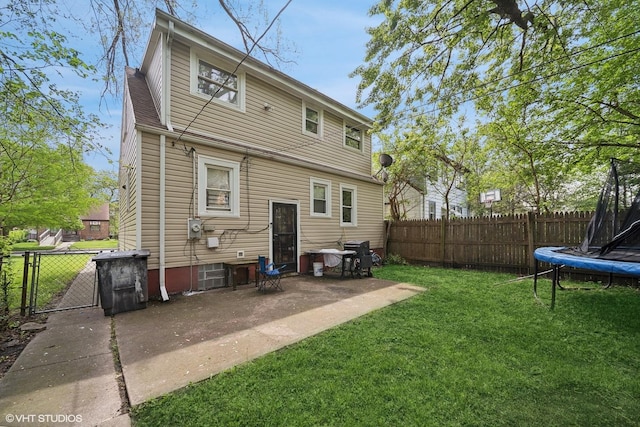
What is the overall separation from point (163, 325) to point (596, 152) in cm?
1177

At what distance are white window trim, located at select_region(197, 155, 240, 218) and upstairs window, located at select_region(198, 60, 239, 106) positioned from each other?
5.26ft

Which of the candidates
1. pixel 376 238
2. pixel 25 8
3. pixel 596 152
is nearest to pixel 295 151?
pixel 376 238

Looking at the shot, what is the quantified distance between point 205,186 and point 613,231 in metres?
7.76

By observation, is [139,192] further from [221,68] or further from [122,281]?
[221,68]

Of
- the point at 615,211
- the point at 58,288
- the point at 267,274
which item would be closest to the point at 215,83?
the point at 267,274

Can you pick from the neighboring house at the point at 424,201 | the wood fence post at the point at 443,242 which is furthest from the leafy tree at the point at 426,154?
the wood fence post at the point at 443,242

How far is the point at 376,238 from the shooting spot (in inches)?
427

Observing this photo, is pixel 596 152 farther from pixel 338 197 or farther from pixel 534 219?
pixel 338 197

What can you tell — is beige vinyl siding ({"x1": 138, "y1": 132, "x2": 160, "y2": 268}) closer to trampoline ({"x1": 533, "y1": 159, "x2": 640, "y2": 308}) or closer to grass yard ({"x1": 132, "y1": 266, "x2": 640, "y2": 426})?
grass yard ({"x1": 132, "y1": 266, "x2": 640, "y2": 426})

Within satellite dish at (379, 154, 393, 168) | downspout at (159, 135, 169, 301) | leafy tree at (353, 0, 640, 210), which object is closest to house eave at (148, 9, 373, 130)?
leafy tree at (353, 0, 640, 210)

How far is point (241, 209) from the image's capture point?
6.67 metres

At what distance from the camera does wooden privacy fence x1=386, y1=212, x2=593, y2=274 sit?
7042 mm

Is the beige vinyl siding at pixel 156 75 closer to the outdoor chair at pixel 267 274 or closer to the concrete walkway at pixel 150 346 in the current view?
the outdoor chair at pixel 267 274

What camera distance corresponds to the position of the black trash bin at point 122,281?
4348mm
